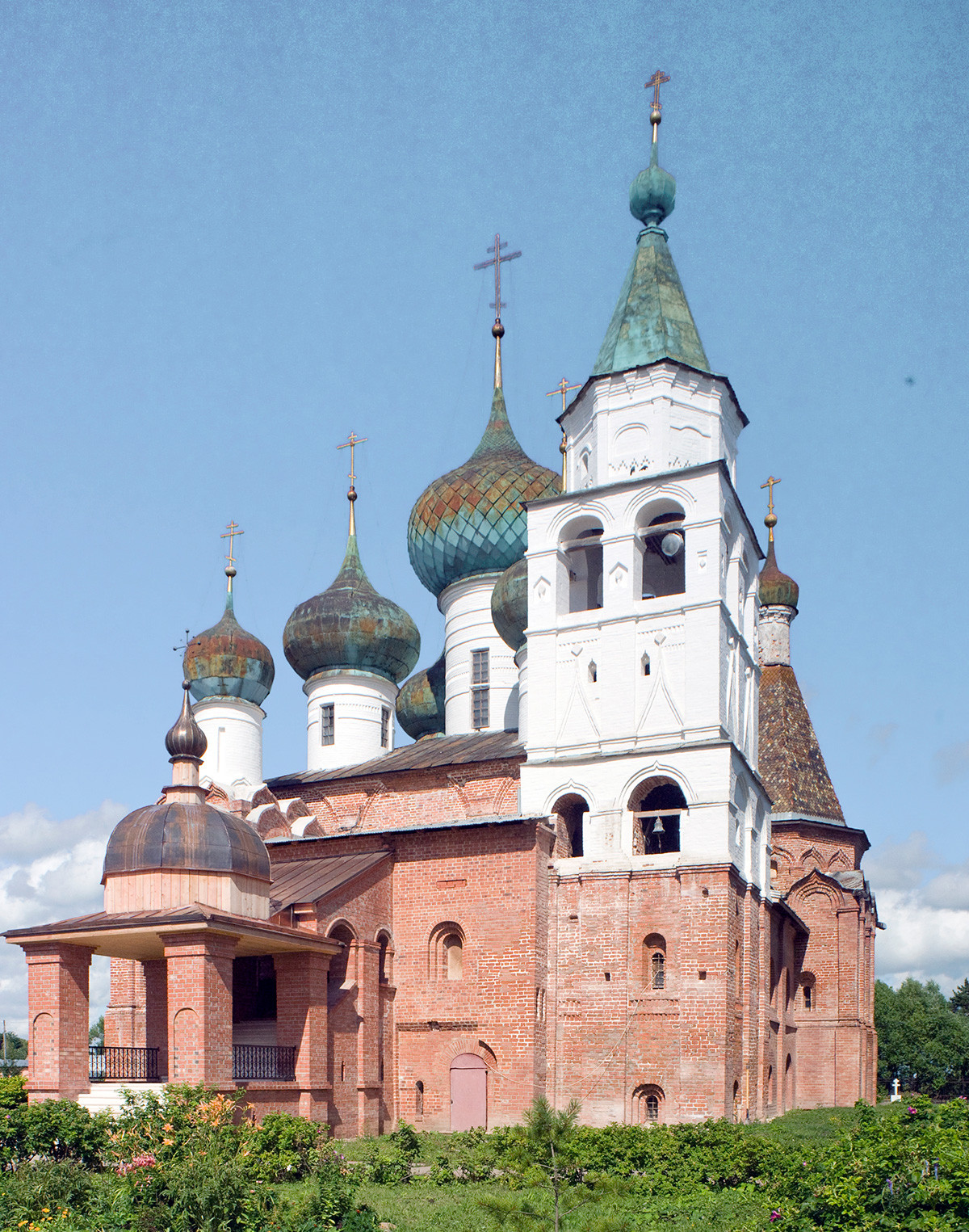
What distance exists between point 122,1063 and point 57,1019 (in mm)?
1219

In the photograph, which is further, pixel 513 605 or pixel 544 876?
pixel 513 605

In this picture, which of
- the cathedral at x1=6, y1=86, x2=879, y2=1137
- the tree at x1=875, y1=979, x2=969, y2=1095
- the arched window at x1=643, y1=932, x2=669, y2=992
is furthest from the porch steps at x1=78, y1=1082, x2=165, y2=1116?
the tree at x1=875, y1=979, x2=969, y2=1095

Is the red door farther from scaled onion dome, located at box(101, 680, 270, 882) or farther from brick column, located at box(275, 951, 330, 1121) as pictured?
scaled onion dome, located at box(101, 680, 270, 882)

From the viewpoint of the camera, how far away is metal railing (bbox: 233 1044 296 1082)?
1694 cm

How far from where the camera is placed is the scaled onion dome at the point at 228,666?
26.6m

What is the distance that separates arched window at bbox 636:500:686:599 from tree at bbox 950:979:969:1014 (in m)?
41.7

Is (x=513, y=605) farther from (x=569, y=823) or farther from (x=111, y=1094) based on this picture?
(x=111, y=1094)

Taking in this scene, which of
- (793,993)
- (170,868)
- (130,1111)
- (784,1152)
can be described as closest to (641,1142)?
(784,1152)

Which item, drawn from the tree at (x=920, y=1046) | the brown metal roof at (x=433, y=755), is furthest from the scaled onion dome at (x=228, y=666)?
the tree at (x=920, y=1046)

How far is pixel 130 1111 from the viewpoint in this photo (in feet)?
45.7

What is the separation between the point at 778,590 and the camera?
3159 cm

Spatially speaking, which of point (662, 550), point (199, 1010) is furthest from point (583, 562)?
point (199, 1010)

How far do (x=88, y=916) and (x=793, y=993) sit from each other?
48.1 ft

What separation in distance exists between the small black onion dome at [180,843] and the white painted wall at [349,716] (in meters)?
8.58
